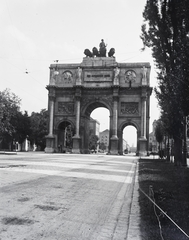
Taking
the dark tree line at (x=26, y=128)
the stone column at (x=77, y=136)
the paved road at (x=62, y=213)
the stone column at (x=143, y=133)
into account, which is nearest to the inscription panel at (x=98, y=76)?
the stone column at (x=77, y=136)

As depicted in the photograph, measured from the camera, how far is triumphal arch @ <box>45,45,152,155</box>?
49344mm

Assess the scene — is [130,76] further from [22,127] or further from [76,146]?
[22,127]

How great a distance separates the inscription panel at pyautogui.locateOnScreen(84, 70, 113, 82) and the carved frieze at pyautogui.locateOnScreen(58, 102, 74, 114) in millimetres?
5473

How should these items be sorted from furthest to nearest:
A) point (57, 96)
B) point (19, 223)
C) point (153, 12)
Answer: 1. point (57, 96)
2. point (153, 12)
3. point (19, 223)

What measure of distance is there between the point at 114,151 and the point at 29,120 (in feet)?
88.6

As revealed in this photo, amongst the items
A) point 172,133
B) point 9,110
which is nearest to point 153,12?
point 172,133

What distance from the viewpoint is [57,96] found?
173 feet

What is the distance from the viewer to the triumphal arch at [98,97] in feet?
162

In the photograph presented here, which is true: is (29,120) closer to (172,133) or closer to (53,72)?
(53,72)

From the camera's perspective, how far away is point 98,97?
51188 mm

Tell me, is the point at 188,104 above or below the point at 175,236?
above

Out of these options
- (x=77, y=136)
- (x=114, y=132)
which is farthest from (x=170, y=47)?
(x=77, y=136)

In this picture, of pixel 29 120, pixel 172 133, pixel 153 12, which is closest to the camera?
pixel 153 12

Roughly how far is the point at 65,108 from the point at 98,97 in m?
6.26
